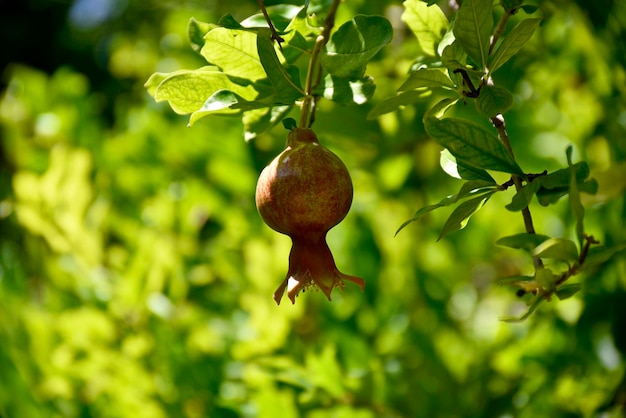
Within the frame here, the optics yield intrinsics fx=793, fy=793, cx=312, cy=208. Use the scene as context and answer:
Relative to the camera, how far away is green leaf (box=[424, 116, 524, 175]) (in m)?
0.48

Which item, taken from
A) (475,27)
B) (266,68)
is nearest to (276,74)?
(266,68)

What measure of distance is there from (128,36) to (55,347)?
147cm

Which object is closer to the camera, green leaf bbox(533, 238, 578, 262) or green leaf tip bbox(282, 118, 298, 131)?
green leaf bbox(533, 238, 578, 262)

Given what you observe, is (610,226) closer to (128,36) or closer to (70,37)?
(128,36)

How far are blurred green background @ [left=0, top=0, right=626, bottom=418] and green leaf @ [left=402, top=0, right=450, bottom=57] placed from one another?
29cm

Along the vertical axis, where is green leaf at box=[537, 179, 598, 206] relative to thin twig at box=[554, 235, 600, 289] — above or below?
above

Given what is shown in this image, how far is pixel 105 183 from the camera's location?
1.42 meters

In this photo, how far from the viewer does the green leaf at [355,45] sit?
19.4 inches

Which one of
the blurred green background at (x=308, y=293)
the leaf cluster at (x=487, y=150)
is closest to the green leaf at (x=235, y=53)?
the leaf cluster at (x=487, y=150)

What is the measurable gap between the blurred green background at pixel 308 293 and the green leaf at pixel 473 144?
0.39 m

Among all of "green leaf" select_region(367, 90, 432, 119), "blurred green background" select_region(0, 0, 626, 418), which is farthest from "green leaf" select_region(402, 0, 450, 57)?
"blurred green background" select_region(0, 0, 626, 418)

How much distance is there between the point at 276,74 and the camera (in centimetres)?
49

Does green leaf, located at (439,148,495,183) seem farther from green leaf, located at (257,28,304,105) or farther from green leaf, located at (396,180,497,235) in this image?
green leaf, located at (257,28,304,105)

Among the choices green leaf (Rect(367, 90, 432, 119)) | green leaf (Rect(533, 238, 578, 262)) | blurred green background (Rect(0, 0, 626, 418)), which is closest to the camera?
green leaf (Rect(533, 238, 578, 262))
